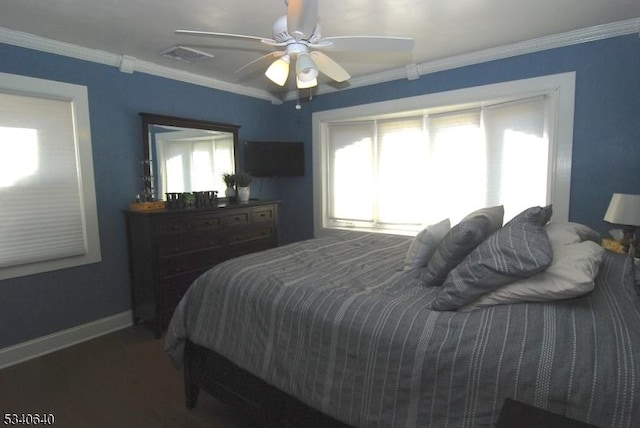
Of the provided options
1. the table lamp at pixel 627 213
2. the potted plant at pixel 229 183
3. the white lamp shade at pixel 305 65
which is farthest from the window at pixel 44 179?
the table lamp at pixel 627 213

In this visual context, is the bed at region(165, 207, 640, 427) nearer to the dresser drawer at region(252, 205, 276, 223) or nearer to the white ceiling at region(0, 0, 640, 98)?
the white ceiling at region(0, 0, 640, 98)

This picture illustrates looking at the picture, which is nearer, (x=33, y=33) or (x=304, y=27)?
(x=304, y=27)

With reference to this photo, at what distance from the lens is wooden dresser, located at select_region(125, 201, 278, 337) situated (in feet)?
9.75

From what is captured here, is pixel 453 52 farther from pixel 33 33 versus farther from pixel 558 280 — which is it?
pixel 33 33

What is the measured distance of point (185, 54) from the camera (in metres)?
3.05

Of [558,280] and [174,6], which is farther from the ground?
[174,6]

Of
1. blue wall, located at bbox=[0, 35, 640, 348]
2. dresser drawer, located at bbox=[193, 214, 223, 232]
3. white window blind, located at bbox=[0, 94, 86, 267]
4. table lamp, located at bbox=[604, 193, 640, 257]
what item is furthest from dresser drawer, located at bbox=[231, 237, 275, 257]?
table lamp, located at bbox=[604, 193, 640, 257]

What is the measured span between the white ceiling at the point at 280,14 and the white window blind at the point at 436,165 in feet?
2.32

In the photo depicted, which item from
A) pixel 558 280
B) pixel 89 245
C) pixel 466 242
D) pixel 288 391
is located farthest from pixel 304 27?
pixel 89 245

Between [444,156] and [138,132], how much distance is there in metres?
3.10

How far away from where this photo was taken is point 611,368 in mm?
956

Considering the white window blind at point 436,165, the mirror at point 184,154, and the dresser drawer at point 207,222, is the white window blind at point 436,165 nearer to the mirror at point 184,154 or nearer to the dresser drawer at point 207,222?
the mirror at point 184,154

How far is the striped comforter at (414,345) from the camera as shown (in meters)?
0.99

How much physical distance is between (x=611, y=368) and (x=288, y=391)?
3.78 feet
